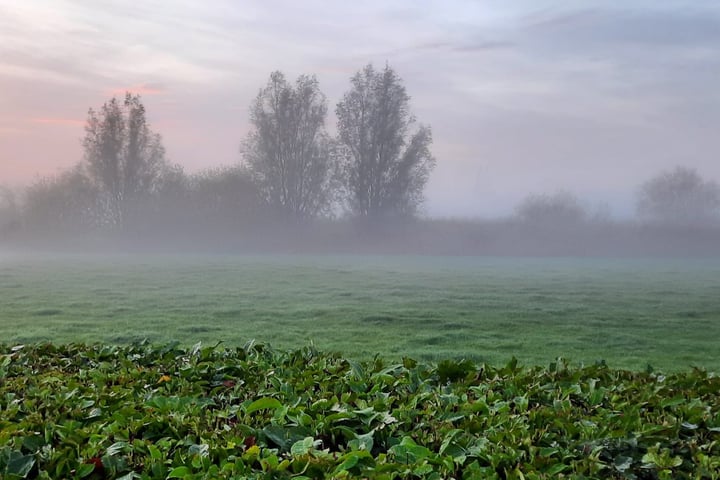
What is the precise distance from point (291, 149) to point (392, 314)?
17.3 m

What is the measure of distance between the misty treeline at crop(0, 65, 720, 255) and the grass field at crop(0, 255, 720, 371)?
1055 cm

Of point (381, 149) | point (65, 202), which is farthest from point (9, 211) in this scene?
point (381, 149)

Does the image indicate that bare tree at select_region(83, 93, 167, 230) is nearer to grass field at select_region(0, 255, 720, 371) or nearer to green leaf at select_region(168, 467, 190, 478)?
grass field at select_region(0, 255, 720, 371)

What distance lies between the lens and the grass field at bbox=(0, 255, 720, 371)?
4.71 meters

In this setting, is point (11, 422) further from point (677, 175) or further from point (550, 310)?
point (677, 175)

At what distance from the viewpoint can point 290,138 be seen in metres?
22.9

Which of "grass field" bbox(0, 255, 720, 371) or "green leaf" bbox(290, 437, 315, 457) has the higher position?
"green leaf" bbox(290, 437, 315, 457)

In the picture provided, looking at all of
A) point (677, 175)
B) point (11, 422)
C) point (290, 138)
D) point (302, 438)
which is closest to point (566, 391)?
point (302, 438)

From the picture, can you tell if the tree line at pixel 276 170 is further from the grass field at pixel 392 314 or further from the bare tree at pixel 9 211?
the grass field at pixel 392 314

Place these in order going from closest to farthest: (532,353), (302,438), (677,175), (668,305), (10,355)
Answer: (302,438)
(10,355)
(532,353)
(668,305)
(677,175)

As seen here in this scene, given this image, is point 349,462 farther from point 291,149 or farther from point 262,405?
point 291,149

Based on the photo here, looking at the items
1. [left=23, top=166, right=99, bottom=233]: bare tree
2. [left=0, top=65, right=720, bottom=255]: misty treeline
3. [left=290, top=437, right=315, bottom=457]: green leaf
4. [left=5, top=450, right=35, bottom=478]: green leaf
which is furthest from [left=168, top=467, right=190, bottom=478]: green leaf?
[left=23, top=166, right=99, bottom=233]: bare tree

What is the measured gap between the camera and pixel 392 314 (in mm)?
6258

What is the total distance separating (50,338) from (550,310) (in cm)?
503
